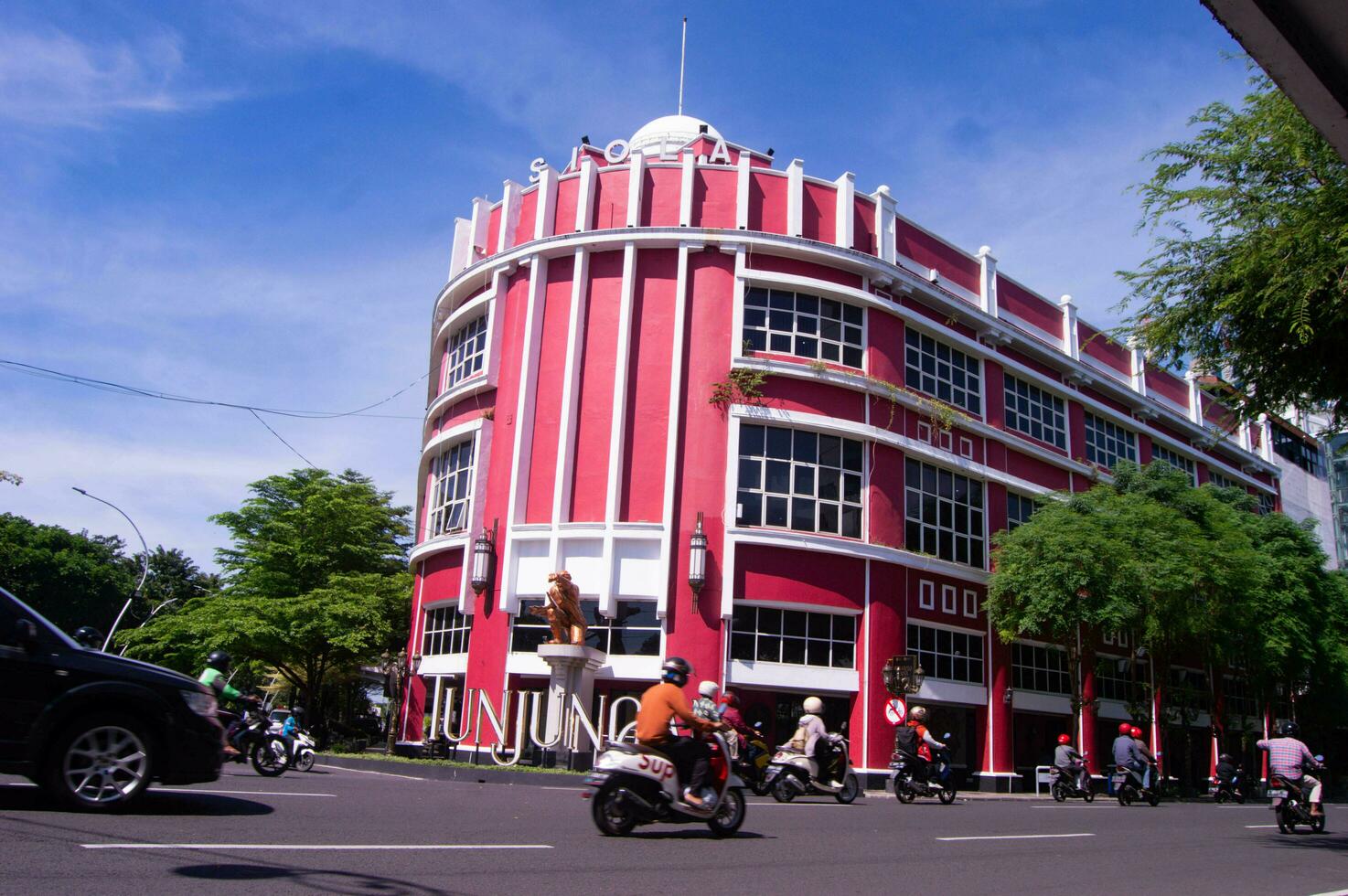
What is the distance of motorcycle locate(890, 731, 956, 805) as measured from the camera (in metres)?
19.3

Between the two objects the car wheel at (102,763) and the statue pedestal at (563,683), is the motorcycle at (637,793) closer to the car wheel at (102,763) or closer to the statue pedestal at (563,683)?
the car wheel at (102,763)

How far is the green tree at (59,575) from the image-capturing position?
5859 cm

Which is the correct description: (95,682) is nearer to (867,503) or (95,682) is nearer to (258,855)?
(258,855)

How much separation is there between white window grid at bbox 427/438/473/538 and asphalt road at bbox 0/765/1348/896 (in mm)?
14549

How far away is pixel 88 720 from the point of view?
328 inches

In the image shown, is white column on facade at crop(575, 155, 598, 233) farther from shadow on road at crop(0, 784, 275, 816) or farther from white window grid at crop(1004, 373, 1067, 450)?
shadow on road at crop(0, 784, 275, 816)

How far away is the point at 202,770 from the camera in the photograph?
28.7 ft

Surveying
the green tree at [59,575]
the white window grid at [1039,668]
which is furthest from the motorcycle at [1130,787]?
the green tree at [59,575]

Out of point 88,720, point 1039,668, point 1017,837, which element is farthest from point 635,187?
point 88,720

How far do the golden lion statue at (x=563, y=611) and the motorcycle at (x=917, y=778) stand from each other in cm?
795

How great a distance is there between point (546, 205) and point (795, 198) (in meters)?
6.54

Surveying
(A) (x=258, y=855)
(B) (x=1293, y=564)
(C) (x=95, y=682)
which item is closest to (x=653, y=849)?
(A) (x=258, y=855)

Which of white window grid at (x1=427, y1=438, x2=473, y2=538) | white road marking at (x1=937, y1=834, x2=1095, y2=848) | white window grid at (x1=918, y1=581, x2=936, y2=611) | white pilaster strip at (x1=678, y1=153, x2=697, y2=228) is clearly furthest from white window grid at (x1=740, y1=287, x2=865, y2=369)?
white road marking at (x1=937, y1=834, x2=1095, y2=848)

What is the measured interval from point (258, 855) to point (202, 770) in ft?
6.63
